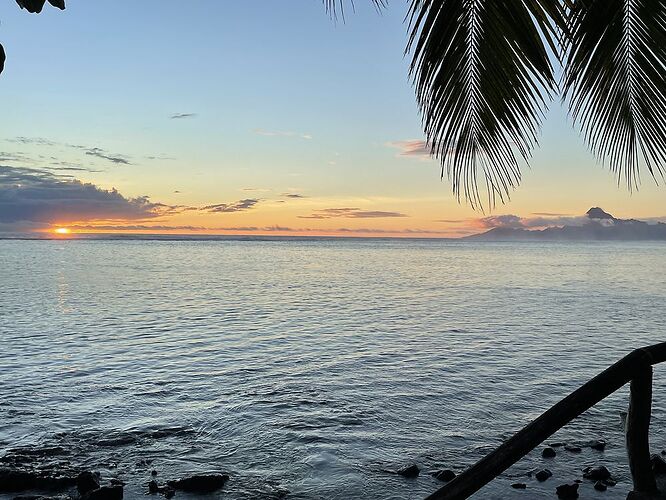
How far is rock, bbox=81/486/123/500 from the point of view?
9.98m

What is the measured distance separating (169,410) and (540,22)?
13.9 metres

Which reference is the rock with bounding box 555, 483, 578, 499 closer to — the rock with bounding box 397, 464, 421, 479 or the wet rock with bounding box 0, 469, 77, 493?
the rock with bounding box 397, 464, 421, 479

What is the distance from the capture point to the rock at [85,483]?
10289 millimetres

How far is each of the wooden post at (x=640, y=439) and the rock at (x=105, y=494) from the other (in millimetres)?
9191

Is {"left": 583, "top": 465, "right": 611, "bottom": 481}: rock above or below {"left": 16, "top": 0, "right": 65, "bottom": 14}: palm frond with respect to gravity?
below

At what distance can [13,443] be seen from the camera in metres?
12.9

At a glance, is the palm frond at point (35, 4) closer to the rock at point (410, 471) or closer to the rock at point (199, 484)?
the rock at point (199, 484)

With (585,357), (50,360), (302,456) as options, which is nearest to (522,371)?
(585,357)

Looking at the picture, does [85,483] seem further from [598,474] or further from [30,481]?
[598,474]

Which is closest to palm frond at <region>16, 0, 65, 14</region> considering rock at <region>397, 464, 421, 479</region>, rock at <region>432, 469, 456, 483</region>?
rock at <region>432, 469, 456, 483</region>

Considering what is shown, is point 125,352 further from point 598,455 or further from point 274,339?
point 598,455

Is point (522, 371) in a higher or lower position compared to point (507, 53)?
lower

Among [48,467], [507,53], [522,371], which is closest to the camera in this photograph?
[507,53]

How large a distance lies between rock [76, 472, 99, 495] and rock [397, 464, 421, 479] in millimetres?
5431
